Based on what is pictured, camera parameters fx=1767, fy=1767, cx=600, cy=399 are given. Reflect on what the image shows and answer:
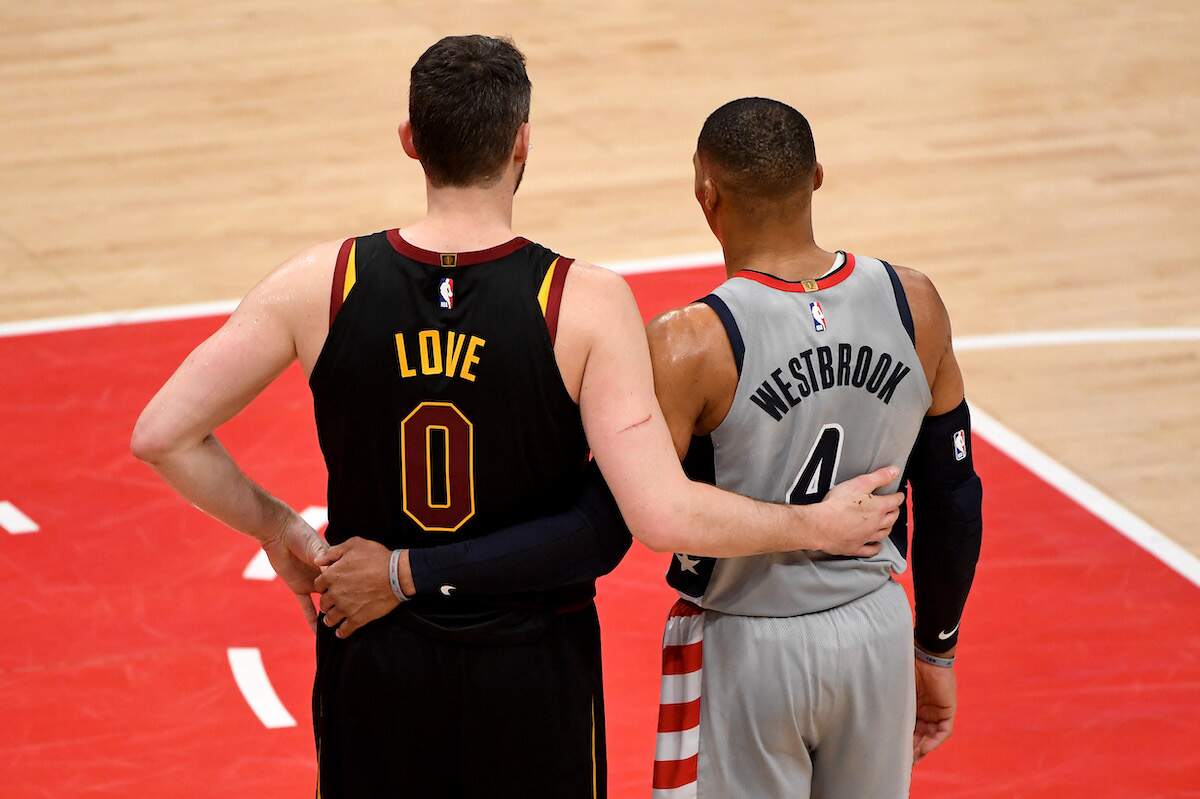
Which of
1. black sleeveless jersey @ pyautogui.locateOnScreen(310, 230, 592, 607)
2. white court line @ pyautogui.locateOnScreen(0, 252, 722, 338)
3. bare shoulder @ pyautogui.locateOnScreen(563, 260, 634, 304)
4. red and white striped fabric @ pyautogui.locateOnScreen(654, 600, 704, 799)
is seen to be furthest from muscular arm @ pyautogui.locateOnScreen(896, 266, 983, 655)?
white court line @ pyautogui.locateOnScreen(0, 252, 722, 338)

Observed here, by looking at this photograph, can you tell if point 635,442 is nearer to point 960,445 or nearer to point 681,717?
point 681,717

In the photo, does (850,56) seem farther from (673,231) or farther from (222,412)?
(222,412)

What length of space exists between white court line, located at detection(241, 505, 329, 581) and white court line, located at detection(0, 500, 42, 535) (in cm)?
83

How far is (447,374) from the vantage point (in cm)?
304

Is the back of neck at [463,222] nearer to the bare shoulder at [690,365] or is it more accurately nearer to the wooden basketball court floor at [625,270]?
the bare shoulder at [690,365]

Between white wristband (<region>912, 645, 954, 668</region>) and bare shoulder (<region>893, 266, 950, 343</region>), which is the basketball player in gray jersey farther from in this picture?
white wristband (<region>912, 645, 954, 668</region>)

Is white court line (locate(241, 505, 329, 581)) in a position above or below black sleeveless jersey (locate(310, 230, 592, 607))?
below

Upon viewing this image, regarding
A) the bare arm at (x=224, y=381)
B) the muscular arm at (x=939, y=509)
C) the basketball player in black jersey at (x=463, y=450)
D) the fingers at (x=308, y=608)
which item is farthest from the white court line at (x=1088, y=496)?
the bare arm at (x=224, y=381)

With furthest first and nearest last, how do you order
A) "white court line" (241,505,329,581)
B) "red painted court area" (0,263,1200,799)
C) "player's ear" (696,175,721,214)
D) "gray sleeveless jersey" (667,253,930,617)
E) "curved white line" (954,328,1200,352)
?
"curved white line" (954,328,1200,352)
"white court line" (241,505,329,581)
"red painted court area" (0,263,1200,799)
"player's ear" (696,175,721,214)
"gray sleeveless jersey" (667,253,930,617)

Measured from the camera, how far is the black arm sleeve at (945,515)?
11.6 ft

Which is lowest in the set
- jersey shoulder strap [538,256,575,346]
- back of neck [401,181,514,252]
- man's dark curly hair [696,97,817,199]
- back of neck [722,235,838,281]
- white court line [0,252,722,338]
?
jersey shoulder strap [538,256,575,346]

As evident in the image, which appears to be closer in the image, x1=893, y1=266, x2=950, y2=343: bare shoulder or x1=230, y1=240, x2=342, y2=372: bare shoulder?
x1=230, y1=240, x2=342, y2=372: bare shoulder

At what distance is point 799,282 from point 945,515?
627 millimetres

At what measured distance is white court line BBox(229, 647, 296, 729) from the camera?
5.27 m
